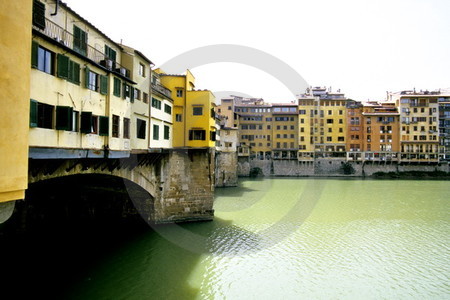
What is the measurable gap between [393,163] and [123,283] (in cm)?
7274

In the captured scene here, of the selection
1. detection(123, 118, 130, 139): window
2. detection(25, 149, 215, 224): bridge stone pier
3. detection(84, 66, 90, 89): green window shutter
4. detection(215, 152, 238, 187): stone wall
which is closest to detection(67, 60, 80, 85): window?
detection(84, 66, 90, 89): green window shutter

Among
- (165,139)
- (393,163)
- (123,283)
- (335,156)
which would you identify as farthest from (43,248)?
(393,163)

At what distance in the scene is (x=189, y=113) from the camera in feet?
79.8

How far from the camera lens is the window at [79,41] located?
1316 cm

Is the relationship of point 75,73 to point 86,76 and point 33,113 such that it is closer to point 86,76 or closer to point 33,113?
point 86,76

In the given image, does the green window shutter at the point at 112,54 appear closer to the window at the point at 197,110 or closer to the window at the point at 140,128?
the window at the point at 140,128

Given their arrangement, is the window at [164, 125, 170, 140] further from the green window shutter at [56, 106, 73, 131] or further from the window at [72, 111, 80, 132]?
the green window shutter at [56, 106, 73, 131]

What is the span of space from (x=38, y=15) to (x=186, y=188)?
52.6 ft

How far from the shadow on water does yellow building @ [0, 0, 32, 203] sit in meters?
8.07

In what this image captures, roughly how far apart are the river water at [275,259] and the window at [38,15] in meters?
11.1

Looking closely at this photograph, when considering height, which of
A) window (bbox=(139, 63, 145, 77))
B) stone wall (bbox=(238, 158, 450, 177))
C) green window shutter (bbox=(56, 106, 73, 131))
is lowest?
stone wall (bbox=(238, 158, 450, 177))

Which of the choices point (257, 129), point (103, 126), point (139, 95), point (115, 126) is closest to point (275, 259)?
point (115, 126)

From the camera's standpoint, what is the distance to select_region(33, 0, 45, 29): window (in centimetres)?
994

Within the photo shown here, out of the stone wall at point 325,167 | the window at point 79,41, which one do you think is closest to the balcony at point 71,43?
the window at point 79,41
